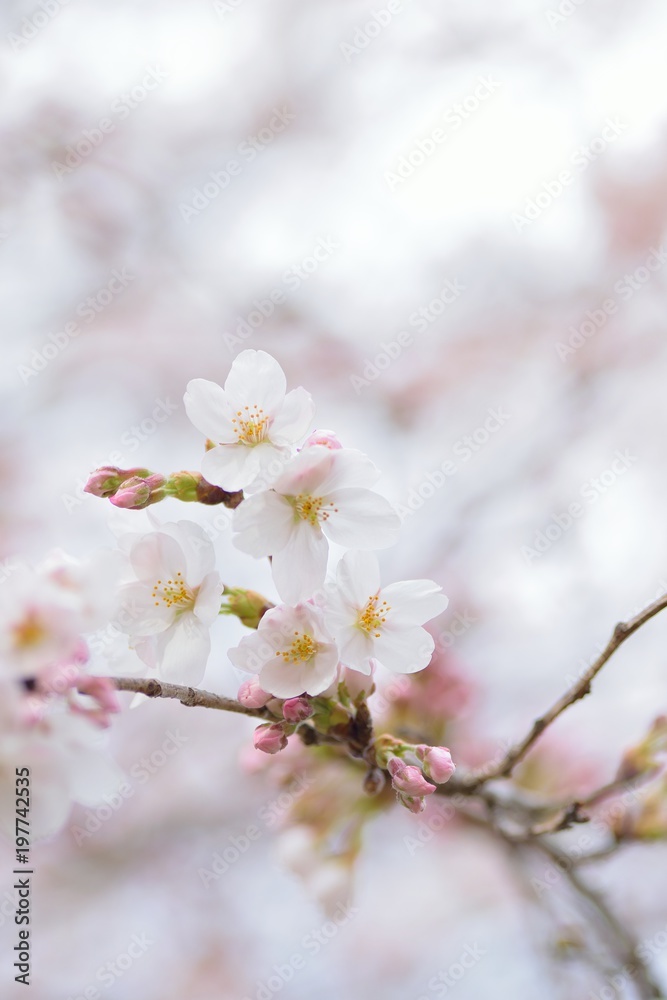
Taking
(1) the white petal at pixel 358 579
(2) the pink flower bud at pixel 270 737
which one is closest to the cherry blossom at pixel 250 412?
(1) the white petal at pixel 358 579

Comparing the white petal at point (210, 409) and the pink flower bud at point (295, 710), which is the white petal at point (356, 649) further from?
the white petal at point (210, 409)

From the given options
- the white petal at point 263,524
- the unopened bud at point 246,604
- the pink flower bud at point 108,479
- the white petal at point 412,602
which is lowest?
the unopened bud at point 246,604

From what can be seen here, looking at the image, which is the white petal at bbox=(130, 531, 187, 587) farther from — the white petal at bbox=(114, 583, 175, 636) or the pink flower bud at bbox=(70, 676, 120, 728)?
the pink flower bud at bbox=(70, 676, 120, 728)

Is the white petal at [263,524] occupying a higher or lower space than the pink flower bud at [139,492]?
higher

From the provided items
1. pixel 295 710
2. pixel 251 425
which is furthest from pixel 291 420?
pixel 295 710

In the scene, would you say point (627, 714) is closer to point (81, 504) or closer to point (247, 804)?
point (247, 804)

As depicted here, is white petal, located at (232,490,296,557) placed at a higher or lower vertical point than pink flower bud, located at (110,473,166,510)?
higher

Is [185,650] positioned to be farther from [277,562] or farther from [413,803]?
[413,803]

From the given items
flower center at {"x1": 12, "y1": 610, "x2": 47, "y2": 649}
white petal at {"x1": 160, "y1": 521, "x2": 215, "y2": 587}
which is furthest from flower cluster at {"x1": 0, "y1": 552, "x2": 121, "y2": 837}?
white petal at {"x1": 160, "y1": 521, "x2": 215, "y2": 587}
